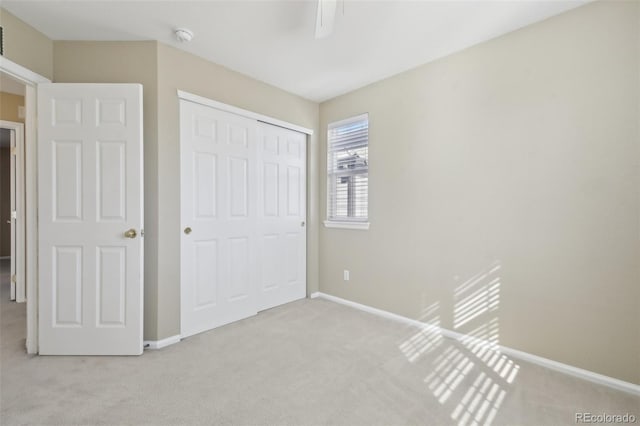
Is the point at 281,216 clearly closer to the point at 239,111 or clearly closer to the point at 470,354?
the point at 239,111

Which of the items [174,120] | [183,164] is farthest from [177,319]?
[174,120]

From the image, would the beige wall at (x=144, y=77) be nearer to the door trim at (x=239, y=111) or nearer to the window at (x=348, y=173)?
the door trim at (x=239, y=111)

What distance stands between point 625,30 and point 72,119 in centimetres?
397

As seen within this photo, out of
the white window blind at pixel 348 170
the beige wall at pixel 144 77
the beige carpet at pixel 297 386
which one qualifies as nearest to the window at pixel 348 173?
the white window blind at pixel 348 170

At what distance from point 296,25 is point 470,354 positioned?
2.97 meters

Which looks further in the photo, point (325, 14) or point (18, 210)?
point (18, 210)

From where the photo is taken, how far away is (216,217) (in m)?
2.92

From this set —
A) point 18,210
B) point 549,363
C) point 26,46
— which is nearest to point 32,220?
point 26,46

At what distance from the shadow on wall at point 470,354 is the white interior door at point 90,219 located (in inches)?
90.2

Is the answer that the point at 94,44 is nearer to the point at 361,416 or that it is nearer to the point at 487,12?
the point at 487,12

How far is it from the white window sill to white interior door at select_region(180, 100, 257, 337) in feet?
3.30

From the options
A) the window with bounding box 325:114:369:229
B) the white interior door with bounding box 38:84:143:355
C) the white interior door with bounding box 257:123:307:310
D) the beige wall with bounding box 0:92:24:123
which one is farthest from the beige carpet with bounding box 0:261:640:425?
the beige wall with bounding box 0:92:24:123

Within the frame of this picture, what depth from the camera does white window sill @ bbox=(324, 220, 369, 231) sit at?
3.39 meters

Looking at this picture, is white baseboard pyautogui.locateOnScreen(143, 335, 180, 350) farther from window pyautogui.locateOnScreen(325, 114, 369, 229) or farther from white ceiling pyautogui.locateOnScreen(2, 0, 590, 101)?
white ceiling pyautogui.locateOnScreen(2, 0, 590, 101)
